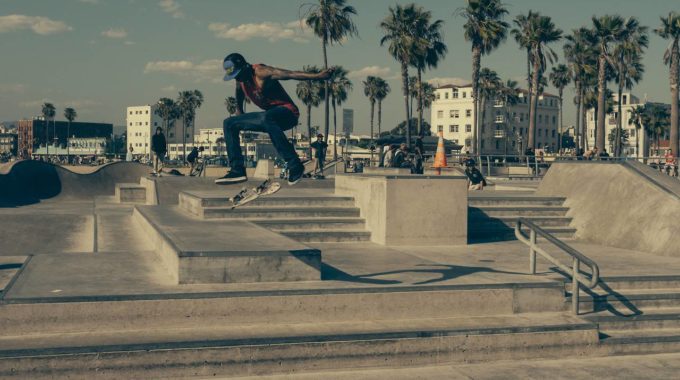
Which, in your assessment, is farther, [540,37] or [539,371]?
[540,37]

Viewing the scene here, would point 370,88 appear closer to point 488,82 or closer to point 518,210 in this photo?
point 488,82

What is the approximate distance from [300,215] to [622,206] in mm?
6563

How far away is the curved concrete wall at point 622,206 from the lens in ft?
45.9

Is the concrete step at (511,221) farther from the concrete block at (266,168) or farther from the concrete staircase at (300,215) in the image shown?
the concrete block at (266,168)

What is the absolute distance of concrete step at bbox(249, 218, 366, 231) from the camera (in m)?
14.9

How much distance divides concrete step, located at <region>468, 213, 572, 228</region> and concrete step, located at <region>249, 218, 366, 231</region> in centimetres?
254

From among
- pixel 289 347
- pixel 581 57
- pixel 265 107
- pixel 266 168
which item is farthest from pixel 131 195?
pixel 581 57

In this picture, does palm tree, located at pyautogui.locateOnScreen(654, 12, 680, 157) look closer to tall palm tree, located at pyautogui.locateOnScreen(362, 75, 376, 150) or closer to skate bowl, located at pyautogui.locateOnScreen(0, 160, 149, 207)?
skate bowl, located at pyautogui.locateOnScreen(0, 160, 149, 207)

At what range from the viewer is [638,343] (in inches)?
348

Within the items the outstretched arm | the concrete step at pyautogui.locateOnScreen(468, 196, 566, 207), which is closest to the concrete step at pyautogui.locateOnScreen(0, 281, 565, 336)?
the outstretched arm

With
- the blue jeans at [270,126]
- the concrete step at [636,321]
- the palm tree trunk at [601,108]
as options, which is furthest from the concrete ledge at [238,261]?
the palm tree trunk at [601,108]

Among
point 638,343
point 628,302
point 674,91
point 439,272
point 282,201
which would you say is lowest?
point 638,343

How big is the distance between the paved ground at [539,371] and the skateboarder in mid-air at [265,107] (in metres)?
2.22

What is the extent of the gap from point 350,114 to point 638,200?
37.2 feet
